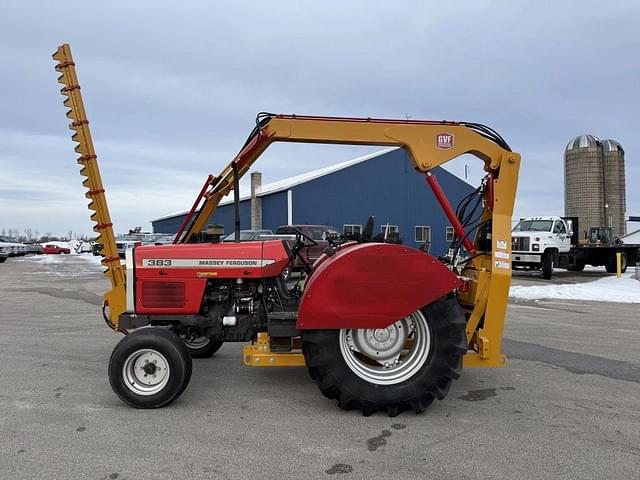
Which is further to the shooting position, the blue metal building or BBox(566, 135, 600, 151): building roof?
the blue metal building

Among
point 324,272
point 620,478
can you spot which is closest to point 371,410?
point 324,272

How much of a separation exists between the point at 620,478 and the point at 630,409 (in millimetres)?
1490

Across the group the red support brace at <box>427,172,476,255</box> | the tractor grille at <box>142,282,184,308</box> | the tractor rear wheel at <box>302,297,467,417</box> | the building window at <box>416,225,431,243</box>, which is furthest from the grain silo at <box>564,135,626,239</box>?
the tractor grille at <box>142,282,184,308</box>

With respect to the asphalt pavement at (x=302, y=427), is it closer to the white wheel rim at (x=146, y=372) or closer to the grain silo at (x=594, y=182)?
the white wheel rim at (x=146, y=372)

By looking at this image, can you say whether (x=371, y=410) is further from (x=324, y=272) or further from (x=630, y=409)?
(x=630, y=409)

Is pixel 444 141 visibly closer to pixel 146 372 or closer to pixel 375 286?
pixel 375 286

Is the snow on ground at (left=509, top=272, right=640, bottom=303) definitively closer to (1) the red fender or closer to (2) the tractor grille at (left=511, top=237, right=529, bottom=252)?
(2) the tractor grille at (left=511, top=237, right=529, bottom=252)

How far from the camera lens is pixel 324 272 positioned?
13.8 feet

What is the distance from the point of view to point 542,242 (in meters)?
18.5

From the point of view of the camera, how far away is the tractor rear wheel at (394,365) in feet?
13.6

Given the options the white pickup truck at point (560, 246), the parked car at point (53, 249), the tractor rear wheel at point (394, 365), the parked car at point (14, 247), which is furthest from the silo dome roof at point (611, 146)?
the parked car at point (53, 249)

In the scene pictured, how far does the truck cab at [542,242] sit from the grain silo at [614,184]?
3.58 metres

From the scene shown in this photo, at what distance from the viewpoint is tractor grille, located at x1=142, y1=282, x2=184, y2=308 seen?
4777mm

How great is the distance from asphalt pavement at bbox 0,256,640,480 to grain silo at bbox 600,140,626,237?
1746 cm
